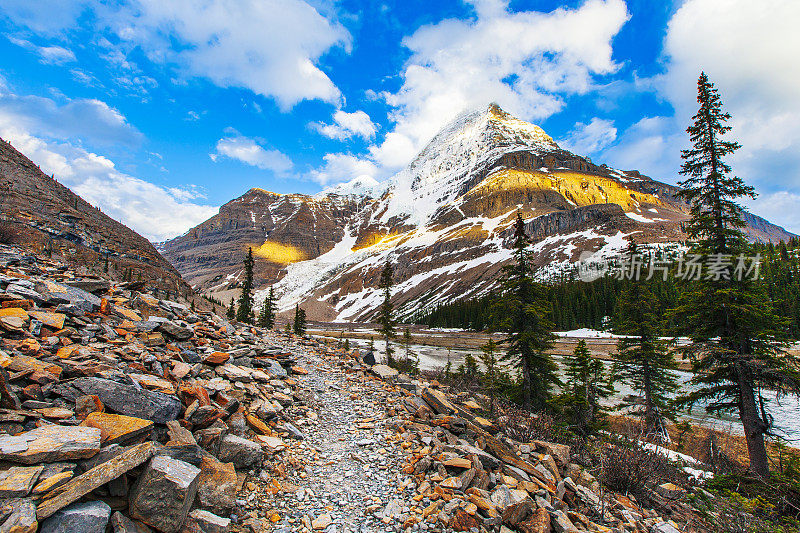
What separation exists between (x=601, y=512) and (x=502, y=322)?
12455 millimetres

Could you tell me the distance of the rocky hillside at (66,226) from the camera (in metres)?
37.2

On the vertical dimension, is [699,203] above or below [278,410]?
above

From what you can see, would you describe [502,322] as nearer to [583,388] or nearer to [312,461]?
[583,388]

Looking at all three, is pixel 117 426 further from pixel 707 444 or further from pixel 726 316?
pixel 707 444

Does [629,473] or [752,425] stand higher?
[629,473]

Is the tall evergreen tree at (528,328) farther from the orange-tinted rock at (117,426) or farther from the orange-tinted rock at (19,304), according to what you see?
the orange-tinted rock at (19,304)

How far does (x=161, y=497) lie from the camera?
3.66m

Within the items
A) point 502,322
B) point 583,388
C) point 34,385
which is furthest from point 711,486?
point 34,385

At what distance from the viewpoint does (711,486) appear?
9.34 meters

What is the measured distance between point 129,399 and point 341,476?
3943mm

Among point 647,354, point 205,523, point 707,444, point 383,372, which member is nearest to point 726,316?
point 647,354

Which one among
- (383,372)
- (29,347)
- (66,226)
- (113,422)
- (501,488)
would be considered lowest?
(501,488)

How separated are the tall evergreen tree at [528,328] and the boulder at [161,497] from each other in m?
16.4

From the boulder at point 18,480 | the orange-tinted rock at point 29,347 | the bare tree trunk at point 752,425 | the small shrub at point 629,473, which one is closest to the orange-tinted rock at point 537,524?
the small shrub at point 629,473
